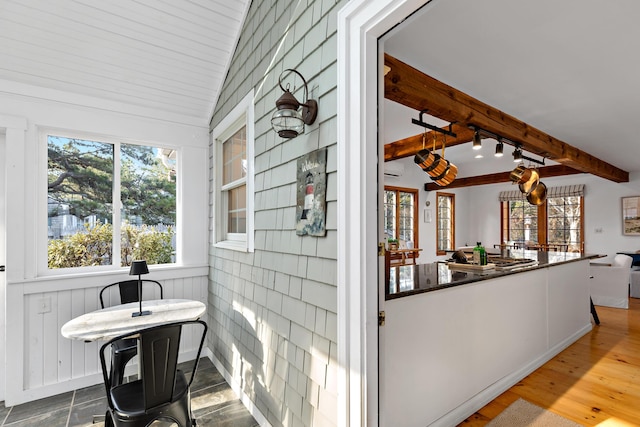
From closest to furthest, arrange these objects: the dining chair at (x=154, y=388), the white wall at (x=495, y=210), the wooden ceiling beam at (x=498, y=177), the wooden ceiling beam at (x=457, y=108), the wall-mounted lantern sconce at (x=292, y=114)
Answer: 1. the dining chair at (x=154, y=388)
2. the wall-mounted lantern sconce at (x=292, y=114)
3. the wooden ceiling beam at (x=457, y=108)
4. the wooden ceiling beam at (x=498, y=177)
5. the white wall at (x=495, y=210)

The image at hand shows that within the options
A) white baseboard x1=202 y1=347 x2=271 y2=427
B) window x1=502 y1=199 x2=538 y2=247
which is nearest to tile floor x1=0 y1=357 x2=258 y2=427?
white baseboard x1=202 y1=347 x2=271 y2=427

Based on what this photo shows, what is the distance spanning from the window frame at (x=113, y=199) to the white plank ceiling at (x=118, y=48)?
0.99 feet

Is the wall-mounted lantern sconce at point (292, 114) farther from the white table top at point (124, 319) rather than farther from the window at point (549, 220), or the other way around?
the window at point (549, 220)

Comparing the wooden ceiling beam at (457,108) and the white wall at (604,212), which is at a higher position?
the wooden ceiling beam at (457,108)

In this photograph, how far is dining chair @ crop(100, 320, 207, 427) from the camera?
60.9 inches

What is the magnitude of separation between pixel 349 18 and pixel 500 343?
8.54 feet

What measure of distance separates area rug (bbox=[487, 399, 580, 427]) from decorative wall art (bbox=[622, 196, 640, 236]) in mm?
6661

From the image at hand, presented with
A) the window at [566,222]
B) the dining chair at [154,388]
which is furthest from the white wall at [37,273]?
the window at [566,222]

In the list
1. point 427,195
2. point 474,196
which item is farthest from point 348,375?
point 474,196

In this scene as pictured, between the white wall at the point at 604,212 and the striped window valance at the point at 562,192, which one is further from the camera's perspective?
the striped window valance at the point at 562,192

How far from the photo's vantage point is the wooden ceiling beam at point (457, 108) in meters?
2.38

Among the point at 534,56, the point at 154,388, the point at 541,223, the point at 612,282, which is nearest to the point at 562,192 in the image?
the point at 541,223

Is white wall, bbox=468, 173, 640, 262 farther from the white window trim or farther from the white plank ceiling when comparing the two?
the white plank ceiling

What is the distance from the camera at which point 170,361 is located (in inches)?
64.9
